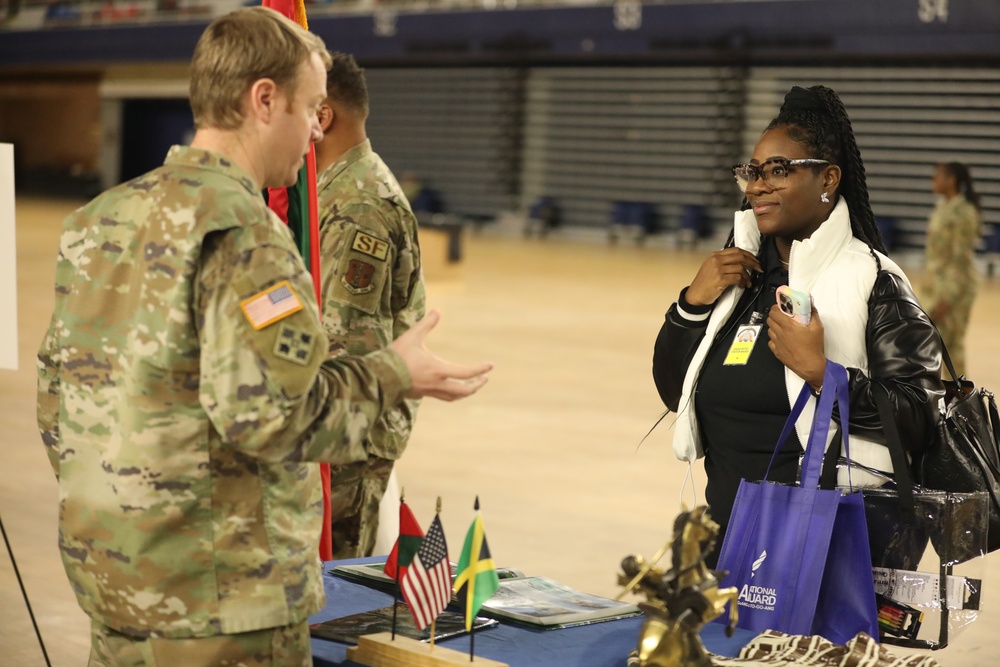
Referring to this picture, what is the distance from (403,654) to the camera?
2.09 m

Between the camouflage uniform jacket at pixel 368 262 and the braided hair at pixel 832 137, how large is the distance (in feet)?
3.65

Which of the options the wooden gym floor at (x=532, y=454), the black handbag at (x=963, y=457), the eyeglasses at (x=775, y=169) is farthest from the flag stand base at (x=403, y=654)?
the wooden gym floor at (x=532, y=454)

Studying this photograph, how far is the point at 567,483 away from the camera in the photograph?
6559 millimetres

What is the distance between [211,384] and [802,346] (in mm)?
1263

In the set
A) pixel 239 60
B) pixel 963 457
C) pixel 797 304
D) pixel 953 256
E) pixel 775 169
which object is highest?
pixel 239 60

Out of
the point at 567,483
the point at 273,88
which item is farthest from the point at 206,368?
the point at 567,483

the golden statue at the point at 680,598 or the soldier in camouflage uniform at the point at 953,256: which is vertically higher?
the golden statue at the point at 680,598

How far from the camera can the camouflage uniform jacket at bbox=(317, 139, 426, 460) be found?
11.0 feet

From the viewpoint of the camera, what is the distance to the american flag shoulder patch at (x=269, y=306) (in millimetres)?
1751

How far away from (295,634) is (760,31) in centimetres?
1946

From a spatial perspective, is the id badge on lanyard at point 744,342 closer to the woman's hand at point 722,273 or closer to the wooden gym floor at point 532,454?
the woman's hand at point 722,273

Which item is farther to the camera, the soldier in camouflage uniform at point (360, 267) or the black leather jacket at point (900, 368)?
the soldier in camouflage uniform at point (360, 267)

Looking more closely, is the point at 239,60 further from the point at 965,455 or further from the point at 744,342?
the point at 965,455

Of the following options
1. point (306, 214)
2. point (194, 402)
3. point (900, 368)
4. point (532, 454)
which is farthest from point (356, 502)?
point (532, 454)
